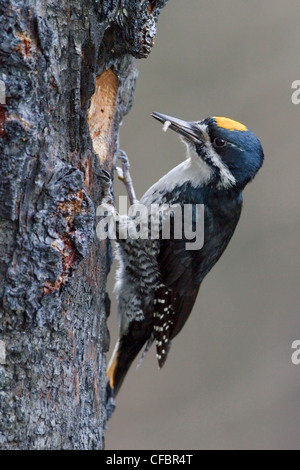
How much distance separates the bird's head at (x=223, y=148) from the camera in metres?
2.71

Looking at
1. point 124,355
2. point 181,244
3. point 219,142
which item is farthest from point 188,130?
point 124,355

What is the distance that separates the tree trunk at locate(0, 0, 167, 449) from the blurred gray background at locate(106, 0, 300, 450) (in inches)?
73.3

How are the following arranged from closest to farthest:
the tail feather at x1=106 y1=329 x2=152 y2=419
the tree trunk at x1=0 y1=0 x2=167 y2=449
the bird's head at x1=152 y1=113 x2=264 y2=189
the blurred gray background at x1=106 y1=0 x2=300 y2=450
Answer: the tree trunk at x1=0 y1=0 x2=167 y2=449 → the bird's head at x1=152 y1=113 x2=264 y2=189 → the tail feather at x1=106 y1=329 x2=152 y2=419 → the blurred gray background at x1=106 y1=0 x2=300 y2=450

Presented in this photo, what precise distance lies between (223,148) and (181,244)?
453 millimetres

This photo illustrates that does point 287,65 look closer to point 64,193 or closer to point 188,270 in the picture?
point 188,270

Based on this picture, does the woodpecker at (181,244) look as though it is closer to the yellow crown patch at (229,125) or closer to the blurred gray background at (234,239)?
the yellow crown patch at (229,125)

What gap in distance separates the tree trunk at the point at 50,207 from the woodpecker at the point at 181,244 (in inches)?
25.0

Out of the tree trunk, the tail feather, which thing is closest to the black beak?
the tree trunk

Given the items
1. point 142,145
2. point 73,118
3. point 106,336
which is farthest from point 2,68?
point 142,145

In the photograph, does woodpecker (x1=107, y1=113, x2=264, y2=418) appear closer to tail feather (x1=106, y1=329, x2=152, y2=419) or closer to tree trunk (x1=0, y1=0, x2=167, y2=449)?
tail feather (x1=106, y1=329, x2=152, y2=419)

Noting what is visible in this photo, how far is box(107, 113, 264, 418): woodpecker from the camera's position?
2.74 meters

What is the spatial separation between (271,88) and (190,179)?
1.46 metres

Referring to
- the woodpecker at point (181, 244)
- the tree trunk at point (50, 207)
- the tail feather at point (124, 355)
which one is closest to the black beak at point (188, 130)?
the woodpecker at point (181, 244)

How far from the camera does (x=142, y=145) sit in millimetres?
4008
